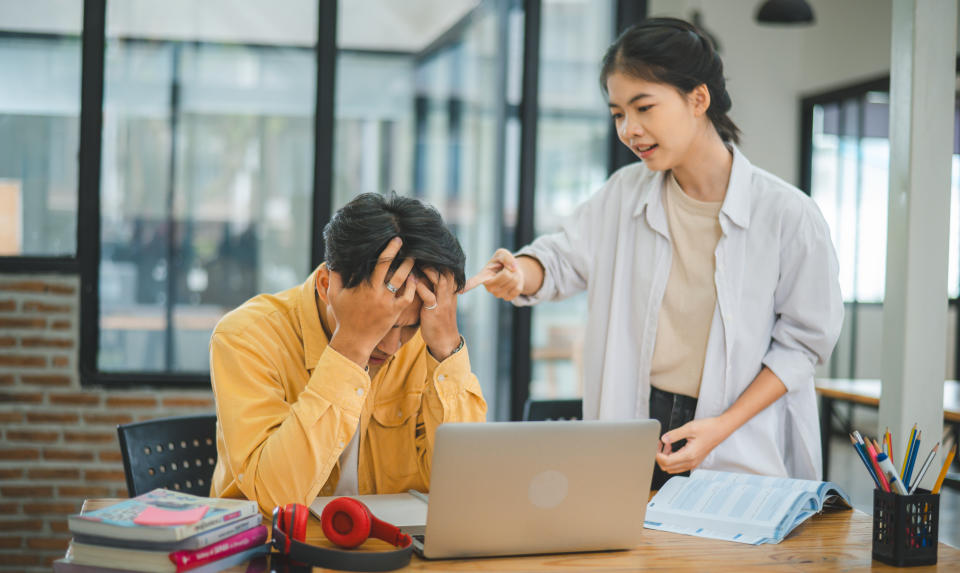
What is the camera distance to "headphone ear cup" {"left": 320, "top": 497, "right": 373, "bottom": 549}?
125 cm

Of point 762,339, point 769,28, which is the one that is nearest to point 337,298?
point 762,339

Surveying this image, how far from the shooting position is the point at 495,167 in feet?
13.6

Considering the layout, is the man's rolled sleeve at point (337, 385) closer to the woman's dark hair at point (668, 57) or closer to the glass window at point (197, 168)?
the woman's dark hair at point (668, 57)

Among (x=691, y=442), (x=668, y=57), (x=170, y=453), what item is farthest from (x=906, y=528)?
(x=170, y=453)

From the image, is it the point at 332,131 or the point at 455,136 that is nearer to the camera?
the point at 332,131

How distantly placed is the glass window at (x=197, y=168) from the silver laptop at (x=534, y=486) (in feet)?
8.76

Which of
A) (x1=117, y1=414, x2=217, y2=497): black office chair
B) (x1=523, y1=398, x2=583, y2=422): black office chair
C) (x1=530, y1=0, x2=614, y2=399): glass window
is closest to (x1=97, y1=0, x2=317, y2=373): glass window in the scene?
(x1=530, y1=0, x2=614, y2=399): glass window

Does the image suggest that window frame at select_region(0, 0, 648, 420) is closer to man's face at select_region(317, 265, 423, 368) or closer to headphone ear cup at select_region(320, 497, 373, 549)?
man's face at select_region(317, 265, 423, 368)

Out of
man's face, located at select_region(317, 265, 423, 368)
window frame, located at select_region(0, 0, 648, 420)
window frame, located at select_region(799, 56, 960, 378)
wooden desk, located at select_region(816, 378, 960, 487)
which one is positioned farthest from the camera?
window frame, located at select_region(799, 56, 960, 378)

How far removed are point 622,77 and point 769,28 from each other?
437 centimetres

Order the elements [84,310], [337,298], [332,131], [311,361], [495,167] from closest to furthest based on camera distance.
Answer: [337,298] < [311,361] < [84,310] < [332,131] < [495,167]

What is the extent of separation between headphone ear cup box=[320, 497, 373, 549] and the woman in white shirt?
0.63 metres

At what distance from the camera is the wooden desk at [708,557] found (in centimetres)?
123

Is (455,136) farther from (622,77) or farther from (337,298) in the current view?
(337,298)
